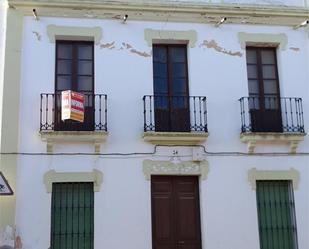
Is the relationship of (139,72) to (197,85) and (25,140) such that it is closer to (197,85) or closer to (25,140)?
(197,85)

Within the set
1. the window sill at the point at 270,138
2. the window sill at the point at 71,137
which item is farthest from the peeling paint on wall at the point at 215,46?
the window sill at the point at 71,137

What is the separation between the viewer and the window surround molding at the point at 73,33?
12445 millimetres

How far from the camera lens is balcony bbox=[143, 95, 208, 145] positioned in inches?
478

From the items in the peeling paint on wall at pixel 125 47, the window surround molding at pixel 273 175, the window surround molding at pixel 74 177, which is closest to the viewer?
the window surround molding at pixel 74 177

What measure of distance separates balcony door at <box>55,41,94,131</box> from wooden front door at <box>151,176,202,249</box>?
2231mm

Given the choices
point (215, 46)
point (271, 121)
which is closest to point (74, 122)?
point (215, 46)

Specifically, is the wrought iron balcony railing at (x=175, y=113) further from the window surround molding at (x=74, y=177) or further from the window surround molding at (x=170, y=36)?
the window surround molding at (x=74, y=177)

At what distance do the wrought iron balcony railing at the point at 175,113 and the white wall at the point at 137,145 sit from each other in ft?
0.59

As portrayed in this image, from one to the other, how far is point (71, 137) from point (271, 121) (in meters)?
4.68

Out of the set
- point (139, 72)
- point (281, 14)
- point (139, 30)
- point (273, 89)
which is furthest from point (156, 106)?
point (281, 14)

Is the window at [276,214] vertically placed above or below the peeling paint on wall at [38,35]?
below

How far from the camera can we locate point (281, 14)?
43.5ft

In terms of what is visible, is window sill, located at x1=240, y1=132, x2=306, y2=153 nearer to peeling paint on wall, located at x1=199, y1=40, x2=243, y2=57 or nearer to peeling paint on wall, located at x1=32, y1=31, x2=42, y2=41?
peeling paint on wall, located at x1=199, y1=40, x2=243, y2=57

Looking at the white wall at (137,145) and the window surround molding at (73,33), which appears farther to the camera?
the window surround molding at (73,33)
